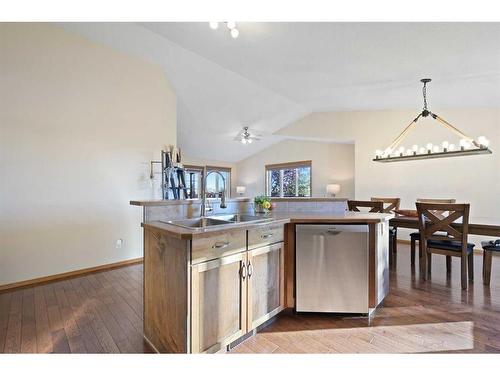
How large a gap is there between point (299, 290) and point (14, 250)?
124 inches

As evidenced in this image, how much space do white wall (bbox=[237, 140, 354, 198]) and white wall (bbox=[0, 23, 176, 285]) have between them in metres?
4.30

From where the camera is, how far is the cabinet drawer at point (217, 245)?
1.55 metres

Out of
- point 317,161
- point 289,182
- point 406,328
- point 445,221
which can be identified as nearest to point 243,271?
point 406,328

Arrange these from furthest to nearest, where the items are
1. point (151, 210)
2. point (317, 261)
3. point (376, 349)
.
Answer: point (317, 261) < point (151, 210) < point (376, 349)

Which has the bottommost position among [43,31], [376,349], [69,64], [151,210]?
[376,349]

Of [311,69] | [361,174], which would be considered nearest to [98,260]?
[311,69]

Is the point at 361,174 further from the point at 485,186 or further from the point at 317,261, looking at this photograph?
the point at 317,261

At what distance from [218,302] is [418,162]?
5.04 m

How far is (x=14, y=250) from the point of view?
2.99 m

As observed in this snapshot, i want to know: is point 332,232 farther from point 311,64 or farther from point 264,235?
point 311,64

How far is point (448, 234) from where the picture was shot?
314cm

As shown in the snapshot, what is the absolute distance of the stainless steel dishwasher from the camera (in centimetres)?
221

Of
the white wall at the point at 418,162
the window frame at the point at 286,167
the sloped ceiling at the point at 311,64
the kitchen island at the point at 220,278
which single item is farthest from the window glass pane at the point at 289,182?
the kitchen island at the point at 220,278
